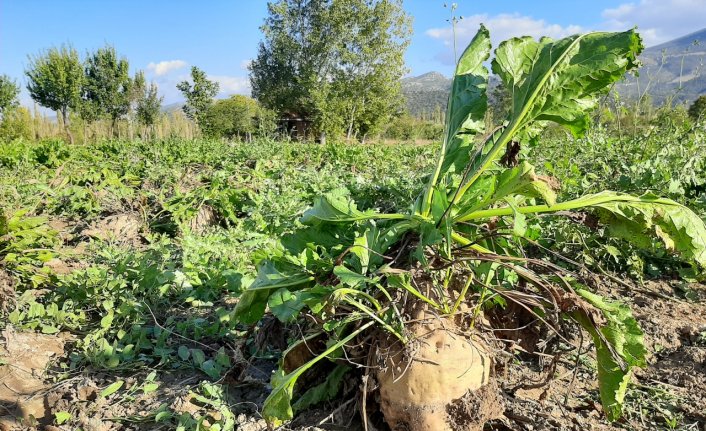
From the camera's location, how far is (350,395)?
196cm

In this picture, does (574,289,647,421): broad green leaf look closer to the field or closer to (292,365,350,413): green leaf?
the field

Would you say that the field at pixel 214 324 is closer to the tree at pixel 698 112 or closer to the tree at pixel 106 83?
the tree at pixel 698 112

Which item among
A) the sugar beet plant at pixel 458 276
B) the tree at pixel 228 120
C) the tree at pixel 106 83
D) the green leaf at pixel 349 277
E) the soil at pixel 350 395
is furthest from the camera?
the tree at pixel 106 83

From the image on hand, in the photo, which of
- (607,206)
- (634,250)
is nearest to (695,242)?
(607,206)

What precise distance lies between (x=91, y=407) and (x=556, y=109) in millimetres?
2356

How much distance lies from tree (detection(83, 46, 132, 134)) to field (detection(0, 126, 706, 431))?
114 feet

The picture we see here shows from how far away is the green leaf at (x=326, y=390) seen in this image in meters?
1.92

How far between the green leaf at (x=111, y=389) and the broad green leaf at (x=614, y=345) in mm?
1994

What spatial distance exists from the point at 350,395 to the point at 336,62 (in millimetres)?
37925

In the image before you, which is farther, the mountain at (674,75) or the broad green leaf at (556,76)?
the mountain at (674,75)

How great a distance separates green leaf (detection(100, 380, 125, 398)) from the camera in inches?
84.0

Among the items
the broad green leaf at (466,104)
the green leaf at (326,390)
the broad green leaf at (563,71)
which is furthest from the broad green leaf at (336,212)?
the broad green leaf at (563,71)

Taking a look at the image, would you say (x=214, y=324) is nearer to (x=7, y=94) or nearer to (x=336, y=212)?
(x=336, y=212)

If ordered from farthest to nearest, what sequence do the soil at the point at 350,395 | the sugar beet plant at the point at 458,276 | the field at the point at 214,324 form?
the field at the point at 214,324
the soil at the point at 350,395
the sugar beet plant at the point at 458,276
